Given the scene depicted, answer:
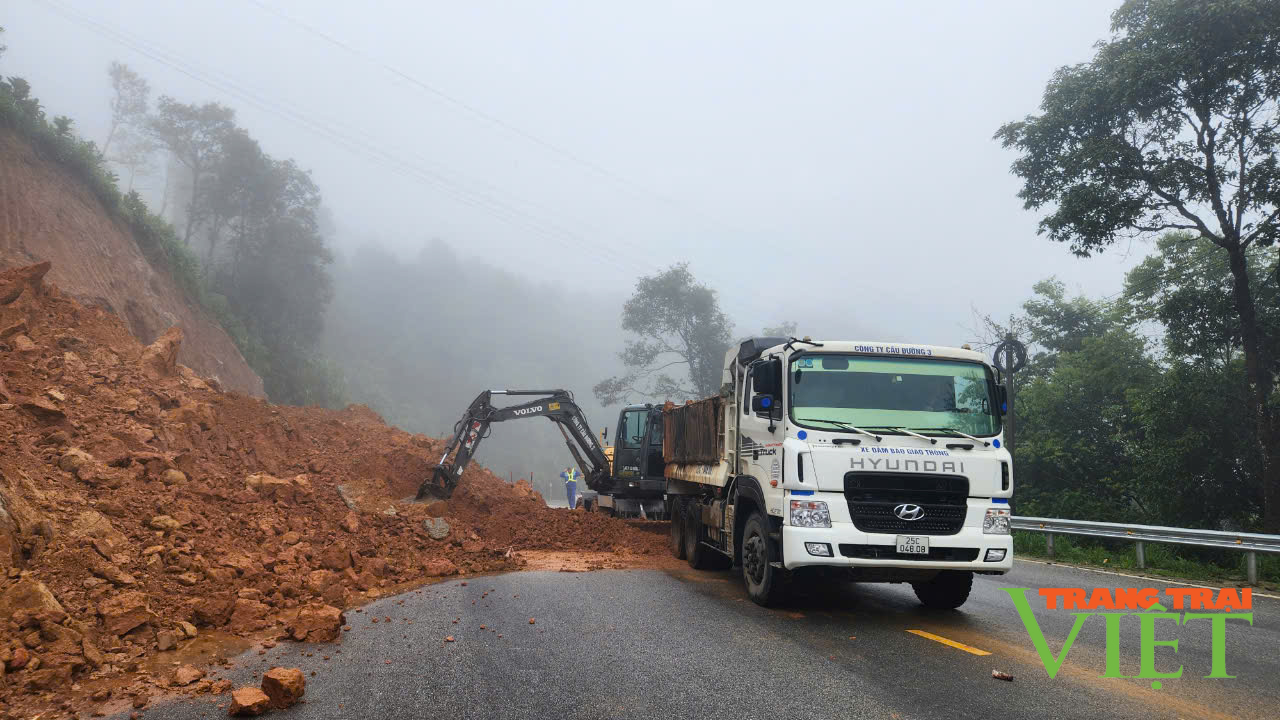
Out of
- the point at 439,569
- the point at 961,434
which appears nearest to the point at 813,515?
the point at 961,434

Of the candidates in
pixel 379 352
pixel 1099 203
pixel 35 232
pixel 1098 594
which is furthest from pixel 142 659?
pixel 379 352

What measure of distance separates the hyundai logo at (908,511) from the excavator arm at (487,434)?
406 inches

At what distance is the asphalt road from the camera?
5.10m

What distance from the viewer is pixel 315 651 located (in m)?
6.79

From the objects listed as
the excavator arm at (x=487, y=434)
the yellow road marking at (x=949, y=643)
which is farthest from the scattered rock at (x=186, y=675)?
the excavator arm at (x=487, y=434)

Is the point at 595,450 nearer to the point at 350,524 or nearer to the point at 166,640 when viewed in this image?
the point at 350,524

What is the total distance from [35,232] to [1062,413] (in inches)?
1120

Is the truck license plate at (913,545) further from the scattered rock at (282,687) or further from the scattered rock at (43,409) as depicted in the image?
the scattered rock at (43,409)

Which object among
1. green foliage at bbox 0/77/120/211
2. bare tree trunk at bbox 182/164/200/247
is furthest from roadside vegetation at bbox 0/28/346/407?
green foliage at bbox 0/77/120/211

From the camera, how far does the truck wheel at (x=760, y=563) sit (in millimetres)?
8398

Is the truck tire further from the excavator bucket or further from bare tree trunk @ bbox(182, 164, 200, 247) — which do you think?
bare tree trunk @ bbox(182, 164, 200, 247)

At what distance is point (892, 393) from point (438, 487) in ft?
39.7

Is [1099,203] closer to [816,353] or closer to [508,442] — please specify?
[816,353]

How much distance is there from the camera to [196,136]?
45.3m
